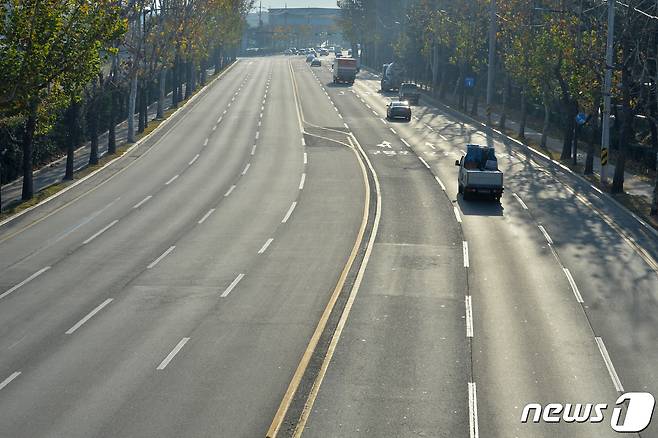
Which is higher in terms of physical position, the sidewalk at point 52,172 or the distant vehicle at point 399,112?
the distant vehicle at point 399,112

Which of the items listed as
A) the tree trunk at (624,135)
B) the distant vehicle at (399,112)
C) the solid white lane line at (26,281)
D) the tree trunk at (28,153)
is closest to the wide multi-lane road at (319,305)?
the solid white lane line at (26,281)

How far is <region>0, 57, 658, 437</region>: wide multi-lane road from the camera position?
19953 mm

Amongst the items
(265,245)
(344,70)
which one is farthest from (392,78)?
(265,245)

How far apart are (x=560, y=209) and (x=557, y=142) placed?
25676 mm

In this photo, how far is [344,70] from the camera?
11925 centimetres

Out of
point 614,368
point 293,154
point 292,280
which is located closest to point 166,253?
point 292,280

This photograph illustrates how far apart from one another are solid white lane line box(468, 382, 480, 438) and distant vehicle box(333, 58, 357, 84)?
99.9 metres

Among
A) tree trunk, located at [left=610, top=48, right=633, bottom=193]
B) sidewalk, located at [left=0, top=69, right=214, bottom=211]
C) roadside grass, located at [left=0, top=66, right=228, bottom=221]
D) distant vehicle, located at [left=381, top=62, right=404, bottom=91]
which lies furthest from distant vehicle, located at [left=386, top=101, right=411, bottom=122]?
Answer: tree trunk, located at [left=610, top=48, right=633, bottom=193]

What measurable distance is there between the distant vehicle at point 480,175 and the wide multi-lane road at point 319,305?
0.80 metres

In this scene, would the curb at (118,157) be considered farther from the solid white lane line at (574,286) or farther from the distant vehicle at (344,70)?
the solid white lane line at (574,286)

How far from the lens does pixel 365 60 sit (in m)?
182

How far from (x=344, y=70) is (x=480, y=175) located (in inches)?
3061

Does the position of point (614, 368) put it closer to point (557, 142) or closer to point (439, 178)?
point (439, 178)

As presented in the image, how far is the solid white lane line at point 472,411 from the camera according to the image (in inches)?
732
